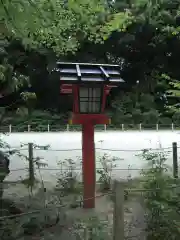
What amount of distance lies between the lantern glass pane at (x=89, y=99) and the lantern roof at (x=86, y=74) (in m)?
0.14

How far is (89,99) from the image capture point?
13.2 feet

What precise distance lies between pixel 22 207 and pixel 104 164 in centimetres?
199

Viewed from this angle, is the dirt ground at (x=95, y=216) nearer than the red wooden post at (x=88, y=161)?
Yes

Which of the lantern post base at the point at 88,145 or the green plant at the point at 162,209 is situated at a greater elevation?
the lantern post base at the point at 88,145

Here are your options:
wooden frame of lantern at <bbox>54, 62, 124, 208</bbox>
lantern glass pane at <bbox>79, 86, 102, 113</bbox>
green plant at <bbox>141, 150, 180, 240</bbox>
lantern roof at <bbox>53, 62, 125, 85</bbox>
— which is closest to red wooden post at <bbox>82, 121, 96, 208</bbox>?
wooden frame of lantern at <bbox>54, 62, 124, 208</bbox>

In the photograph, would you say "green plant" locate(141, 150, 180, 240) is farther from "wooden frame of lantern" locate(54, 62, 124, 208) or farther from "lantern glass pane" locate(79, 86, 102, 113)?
"lantern glass pane" locate(79, 86, 102, 113)

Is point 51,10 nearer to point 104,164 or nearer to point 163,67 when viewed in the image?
point 104,164

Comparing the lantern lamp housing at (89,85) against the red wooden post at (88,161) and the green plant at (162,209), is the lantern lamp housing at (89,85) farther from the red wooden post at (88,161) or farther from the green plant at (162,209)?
the green plant at (162,209)

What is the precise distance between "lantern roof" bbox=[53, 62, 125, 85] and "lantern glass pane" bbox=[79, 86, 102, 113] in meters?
0.14

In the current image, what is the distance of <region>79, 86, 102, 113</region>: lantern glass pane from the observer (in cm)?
402

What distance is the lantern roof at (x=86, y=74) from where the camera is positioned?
3875 mm

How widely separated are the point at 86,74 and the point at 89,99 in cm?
33

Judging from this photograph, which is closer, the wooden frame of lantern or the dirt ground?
the dirt ground

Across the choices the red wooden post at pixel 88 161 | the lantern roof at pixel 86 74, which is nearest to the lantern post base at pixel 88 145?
the red wooden post at pixel 88 161
